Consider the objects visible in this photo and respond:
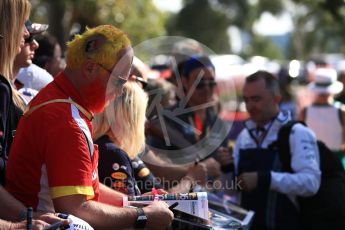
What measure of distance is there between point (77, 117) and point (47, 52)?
279 centimetres

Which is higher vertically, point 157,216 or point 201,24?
point 201,24

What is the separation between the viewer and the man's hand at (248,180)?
215 inches

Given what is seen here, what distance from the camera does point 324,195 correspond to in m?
5.53

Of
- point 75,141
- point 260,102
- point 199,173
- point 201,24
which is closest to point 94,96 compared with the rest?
point 75,141

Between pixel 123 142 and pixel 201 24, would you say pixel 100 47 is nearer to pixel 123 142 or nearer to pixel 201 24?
pixel 123 142

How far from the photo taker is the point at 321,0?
1295 centimetres

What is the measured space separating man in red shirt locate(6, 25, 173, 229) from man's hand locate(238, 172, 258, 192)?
1.93 m

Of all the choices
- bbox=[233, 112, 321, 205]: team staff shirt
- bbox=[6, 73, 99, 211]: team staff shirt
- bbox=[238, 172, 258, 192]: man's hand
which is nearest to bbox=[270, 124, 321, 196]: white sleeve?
bbox=[233, 112, 321, 205]: team staff shirt

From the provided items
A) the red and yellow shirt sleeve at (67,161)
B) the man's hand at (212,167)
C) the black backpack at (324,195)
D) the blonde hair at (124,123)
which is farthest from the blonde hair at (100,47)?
the black backpack at (324,195)

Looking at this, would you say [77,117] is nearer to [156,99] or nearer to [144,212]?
[144,212]

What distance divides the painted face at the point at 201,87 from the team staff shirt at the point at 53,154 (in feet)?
Result: 9.54

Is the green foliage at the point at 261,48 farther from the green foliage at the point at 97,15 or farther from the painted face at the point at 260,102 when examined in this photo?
the painted face at the point at 260,102

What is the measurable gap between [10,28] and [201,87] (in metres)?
2.80

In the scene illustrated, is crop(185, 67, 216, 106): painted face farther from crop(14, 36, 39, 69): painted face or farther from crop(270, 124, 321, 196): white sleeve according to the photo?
crop(14, 36, 39, 69): painted face
